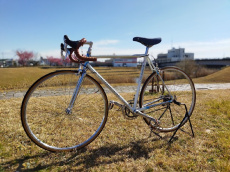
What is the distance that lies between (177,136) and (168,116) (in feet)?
3.46

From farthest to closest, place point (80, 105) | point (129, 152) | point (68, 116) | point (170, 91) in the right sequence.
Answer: point (170, 91) → point (80, 105) → point (68, 116) → point (129, 152)

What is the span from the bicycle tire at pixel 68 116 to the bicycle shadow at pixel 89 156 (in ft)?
0.42

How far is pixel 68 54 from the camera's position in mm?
2197

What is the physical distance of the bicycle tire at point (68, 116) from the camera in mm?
2349

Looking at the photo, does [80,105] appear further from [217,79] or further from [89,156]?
[217,79]

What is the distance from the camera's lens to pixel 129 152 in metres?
2.43

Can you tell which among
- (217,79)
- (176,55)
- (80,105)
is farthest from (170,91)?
(176,55)

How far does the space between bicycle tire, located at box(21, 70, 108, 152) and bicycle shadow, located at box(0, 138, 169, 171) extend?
0.13 m

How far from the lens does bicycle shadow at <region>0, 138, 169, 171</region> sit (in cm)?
209

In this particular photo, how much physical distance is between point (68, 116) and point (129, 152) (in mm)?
1078

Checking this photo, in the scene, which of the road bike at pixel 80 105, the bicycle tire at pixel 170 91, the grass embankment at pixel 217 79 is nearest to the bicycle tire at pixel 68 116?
the road bike at pixel 80 105

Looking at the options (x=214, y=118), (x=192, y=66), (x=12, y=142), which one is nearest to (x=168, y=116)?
(x=214, y=118)

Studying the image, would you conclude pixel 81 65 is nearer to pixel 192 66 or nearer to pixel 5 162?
pixel 5 162

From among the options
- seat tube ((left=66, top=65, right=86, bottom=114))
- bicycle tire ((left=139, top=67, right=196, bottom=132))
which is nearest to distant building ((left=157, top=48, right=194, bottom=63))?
bicycle tire ((left=139, top=67, right=196, bottom=132))
